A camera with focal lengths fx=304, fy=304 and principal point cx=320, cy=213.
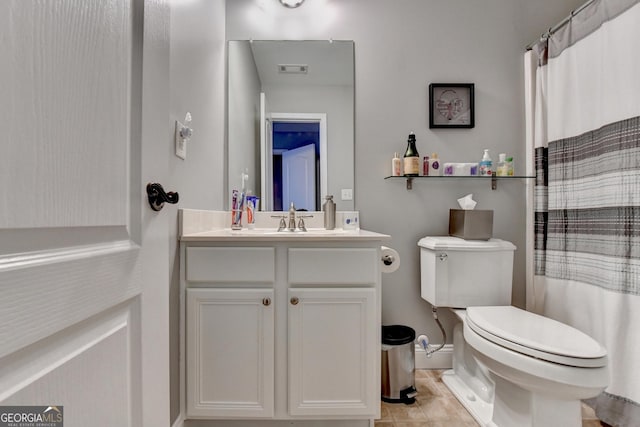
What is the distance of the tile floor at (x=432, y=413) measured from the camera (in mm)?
1359

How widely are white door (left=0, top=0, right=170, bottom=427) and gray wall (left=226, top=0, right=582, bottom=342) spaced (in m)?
1.44

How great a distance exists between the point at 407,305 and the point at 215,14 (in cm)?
200

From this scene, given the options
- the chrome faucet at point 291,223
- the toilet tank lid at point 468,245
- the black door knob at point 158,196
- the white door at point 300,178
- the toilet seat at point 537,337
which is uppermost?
the white door at point 300,178

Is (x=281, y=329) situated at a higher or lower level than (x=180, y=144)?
lower

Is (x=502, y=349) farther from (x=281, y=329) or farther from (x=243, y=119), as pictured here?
(x=243, y=119)

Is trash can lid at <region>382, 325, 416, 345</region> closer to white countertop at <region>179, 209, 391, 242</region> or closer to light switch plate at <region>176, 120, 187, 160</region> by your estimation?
white countertop at <region>179, 209, 391, 242</region>

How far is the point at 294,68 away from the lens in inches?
73.3

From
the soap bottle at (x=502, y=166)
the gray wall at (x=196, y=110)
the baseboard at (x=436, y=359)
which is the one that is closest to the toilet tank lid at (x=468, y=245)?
the soap bottle at (x=502, y=166)

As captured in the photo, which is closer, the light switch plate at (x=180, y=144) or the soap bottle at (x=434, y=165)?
the light switch plate at (x=180, y=144)

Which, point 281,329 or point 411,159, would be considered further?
point 411,159

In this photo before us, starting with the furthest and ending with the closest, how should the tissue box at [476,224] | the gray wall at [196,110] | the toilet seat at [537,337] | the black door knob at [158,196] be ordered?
the tissue box at [476,224] → the gray wall at [196,110] → the toilet seat at [537,337] → the black door knob at [158,196]

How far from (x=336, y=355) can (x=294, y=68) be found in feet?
5.28

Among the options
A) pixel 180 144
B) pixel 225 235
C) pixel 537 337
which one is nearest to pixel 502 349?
pixel 537 337

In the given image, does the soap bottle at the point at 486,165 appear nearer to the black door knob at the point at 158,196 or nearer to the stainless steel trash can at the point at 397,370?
the stainless steel trash can at the point at 397,370
